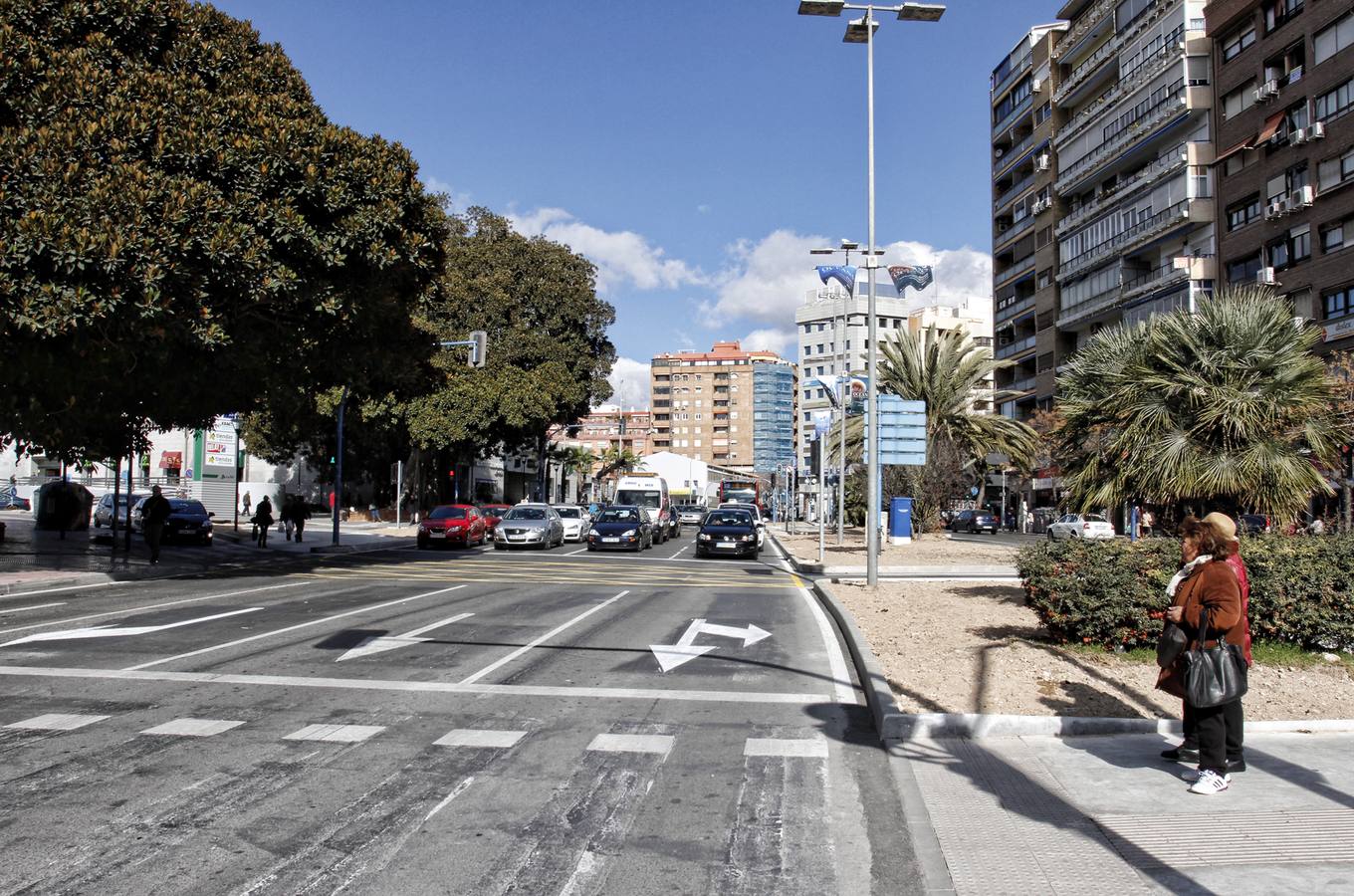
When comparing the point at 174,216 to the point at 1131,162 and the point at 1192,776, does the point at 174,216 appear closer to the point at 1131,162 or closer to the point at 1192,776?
the point at 1192,776

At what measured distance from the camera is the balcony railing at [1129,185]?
46.2m

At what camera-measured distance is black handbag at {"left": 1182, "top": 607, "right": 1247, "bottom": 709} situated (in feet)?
17.8

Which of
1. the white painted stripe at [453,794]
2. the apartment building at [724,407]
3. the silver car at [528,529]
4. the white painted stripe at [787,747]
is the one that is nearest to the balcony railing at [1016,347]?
the silver car at [528,529]

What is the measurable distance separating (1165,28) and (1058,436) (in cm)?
4312

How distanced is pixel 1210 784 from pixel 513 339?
4461 centimetres

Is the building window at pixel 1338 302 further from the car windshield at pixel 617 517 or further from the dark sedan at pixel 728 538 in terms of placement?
the car windshield at pixel 617 517

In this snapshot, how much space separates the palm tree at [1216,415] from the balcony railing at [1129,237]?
123 ft

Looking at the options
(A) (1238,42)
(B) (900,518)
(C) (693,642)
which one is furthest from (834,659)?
(A) (1238,42)

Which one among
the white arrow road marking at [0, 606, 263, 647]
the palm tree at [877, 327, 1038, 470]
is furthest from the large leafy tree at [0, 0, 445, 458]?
the palm tree at [877, 327, 1038, 470]

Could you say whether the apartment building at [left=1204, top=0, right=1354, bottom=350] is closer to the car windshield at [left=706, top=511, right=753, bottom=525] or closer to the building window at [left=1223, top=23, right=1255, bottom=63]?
the building window at [left=1223, top=23, right=1255, bottom=63]

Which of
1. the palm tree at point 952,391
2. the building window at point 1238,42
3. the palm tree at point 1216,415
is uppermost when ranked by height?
the building window at point 1238,42

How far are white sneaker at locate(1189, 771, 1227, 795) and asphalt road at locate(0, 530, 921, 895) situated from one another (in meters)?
1.61

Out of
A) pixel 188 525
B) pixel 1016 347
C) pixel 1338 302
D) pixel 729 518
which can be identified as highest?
→ pixel 1016 347

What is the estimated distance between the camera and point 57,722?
6914 millimetres
